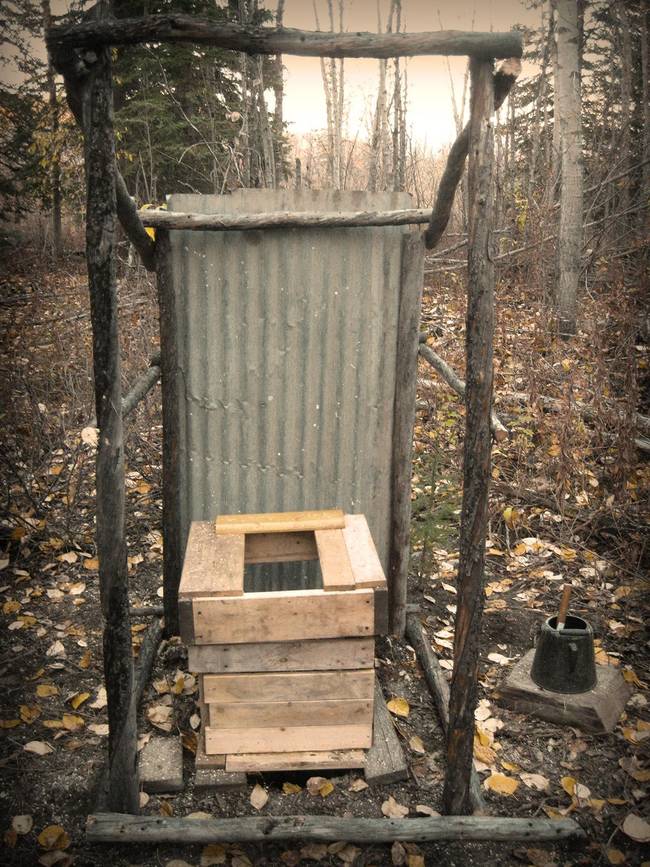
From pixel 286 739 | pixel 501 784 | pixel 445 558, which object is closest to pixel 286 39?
pixel 286 739

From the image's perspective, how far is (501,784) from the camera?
8.66 feet

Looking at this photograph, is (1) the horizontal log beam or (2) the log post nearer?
(2) the log post

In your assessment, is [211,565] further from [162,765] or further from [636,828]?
[636,828]

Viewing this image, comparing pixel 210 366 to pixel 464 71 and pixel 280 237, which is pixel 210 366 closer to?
pixel 280 237

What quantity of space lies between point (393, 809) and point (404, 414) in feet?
5.67

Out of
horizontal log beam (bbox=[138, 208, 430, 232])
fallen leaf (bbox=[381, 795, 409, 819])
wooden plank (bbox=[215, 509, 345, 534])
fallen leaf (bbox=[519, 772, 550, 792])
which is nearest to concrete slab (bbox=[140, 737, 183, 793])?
fallen leaf (bbox=[381, 795, 409, 819])

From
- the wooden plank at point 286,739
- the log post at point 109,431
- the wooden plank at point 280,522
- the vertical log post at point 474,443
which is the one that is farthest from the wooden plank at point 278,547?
the vertical log post at point 474,443

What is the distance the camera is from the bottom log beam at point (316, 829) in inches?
89.3

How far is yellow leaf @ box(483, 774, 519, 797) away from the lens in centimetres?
262

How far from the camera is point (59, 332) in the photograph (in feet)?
19.8

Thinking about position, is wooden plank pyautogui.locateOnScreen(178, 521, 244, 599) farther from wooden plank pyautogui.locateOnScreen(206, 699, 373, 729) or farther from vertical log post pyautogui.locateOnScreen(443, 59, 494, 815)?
vertical log post pyautogui.locateOnScreen(443, 59, 494, 815)

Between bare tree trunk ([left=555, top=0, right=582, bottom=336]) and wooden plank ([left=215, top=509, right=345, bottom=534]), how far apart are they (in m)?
5.58

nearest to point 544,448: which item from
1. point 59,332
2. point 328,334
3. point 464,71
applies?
point 328,334

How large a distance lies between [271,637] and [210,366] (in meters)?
1.31
